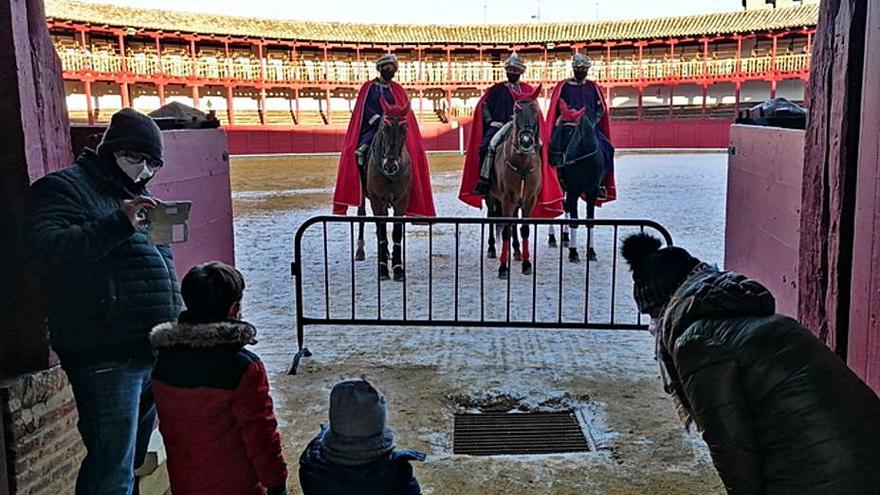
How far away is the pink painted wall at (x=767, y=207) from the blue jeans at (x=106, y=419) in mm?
3443

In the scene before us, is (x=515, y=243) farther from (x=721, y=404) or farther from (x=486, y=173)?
(x=721, y=404)

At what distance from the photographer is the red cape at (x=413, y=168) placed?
8.69 meters

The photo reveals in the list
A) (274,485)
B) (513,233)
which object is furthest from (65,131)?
(513,233)

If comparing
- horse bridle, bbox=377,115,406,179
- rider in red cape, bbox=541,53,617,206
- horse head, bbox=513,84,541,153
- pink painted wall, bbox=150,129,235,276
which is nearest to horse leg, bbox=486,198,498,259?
rider in red cape, bbox=541,53,617,206

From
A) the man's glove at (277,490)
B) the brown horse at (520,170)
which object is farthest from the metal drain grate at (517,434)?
the brown horse at (520,170)

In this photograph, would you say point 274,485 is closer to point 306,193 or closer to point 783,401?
point 783,401

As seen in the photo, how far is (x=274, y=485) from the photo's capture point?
2352 millimetres

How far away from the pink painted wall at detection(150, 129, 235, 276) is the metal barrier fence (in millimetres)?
601

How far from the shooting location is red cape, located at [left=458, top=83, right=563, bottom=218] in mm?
9016

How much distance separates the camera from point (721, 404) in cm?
188

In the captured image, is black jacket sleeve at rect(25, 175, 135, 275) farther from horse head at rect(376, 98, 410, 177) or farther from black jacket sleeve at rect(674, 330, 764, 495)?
horse head at rect(376, 98, 410, 177)

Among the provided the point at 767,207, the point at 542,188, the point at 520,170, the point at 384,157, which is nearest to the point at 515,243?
the point at 542,188

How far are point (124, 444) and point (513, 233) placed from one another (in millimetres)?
7110

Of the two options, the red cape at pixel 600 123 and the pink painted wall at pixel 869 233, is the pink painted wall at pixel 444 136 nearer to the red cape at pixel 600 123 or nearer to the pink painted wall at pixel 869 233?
the red cape at pixel 600 123
